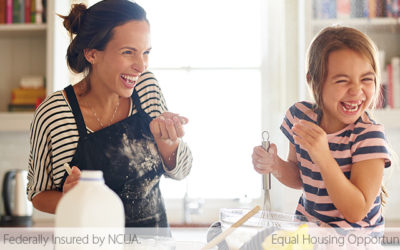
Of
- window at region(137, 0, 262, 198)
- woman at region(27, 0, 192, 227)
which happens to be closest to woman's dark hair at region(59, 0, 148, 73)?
woman at region(27, 0, 192, 227)

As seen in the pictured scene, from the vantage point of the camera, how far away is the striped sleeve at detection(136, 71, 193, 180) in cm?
125

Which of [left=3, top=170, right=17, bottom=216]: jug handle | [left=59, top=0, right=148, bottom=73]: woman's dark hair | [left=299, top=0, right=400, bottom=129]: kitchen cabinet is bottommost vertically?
[left=3, top=170, right=17, bottom=216]: jug handle

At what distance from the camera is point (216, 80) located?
2.70m

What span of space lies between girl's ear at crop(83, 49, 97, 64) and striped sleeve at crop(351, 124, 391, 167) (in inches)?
26.3

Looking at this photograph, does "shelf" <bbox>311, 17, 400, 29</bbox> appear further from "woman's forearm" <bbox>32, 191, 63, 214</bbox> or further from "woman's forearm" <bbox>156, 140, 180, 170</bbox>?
"woman's forearm" <bbox>32, 191, 63, 214</bbox>

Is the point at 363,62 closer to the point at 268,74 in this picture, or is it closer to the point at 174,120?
the point at 174,120

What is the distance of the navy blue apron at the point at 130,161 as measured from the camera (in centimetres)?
124

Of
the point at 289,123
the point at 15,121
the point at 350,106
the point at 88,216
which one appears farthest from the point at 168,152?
the point at 15,121

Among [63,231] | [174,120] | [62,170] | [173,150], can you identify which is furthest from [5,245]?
[63,231]

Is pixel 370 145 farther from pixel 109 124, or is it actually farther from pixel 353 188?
pixel 109 124

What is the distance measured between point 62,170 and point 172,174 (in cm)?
27

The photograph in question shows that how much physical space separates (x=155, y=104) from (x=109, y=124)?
0.13 m

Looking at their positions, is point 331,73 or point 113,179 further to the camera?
point 113,179

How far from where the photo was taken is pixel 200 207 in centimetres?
251
